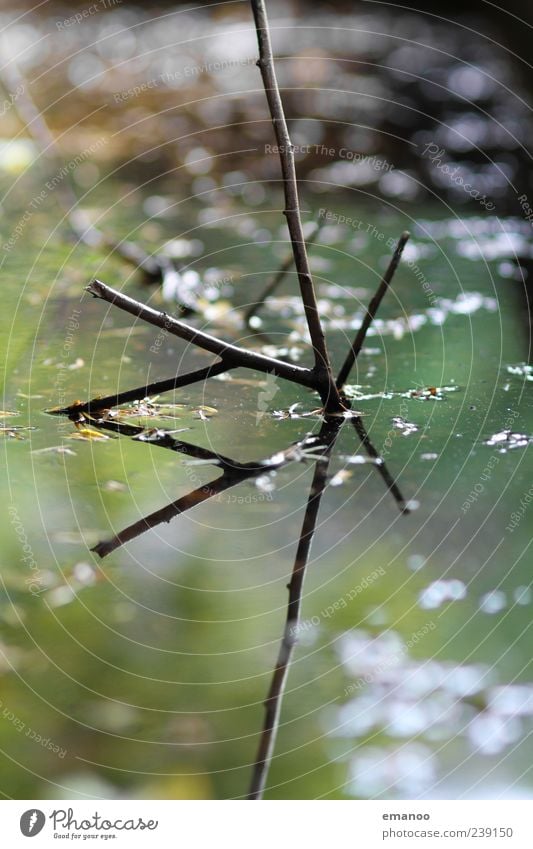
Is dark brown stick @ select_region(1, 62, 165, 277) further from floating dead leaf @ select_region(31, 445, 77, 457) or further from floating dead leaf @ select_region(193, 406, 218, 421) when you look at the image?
floating dead leaf @ select_region(31, 445, 77, 457)

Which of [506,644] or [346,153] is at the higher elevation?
[346,153]

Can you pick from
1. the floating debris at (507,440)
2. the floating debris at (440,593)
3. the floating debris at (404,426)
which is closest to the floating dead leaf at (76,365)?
the floating debris at (404,426)

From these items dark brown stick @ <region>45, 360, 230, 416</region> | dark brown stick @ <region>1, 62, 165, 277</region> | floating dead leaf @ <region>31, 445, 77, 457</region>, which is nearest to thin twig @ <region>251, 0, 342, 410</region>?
dark brown stick @ <region>45, 360, 230, 416</region>

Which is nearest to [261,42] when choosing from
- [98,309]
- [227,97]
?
[98,309]

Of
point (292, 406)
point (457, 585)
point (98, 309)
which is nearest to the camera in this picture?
point (457, 585)

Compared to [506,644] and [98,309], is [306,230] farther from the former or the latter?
[506,644]

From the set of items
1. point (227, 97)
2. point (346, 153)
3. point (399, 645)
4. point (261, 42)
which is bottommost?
point (399, 645)

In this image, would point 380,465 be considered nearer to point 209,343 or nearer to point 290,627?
point 209,343
